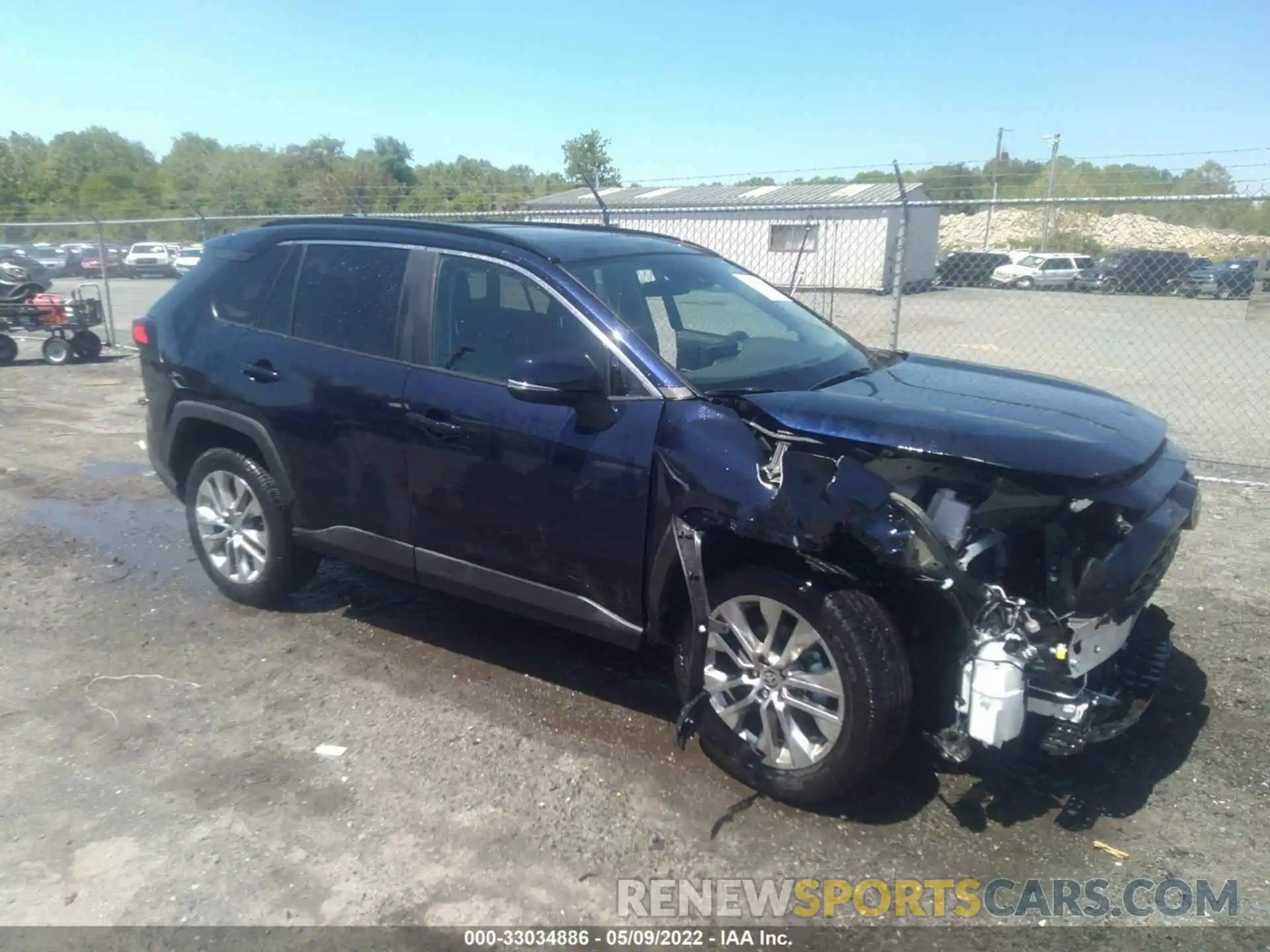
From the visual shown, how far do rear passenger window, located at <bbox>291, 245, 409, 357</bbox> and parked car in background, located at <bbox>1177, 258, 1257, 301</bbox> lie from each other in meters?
19.4

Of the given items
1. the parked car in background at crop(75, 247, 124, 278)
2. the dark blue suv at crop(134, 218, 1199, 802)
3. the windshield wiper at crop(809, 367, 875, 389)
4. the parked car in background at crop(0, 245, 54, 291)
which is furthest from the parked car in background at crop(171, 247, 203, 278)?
the windshield wiper at crop(809, 367, 875, 389)

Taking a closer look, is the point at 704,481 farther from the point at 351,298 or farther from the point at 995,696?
the point at 351,298

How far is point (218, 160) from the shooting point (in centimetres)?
5959

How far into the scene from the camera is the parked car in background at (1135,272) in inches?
824

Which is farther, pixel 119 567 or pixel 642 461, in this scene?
pixel 119 567

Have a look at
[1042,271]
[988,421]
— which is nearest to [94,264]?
[1042,271]

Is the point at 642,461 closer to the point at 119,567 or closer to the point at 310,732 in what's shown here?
the point at 310,732

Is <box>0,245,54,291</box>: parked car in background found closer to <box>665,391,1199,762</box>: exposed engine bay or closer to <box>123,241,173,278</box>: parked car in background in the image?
<box>123,241,173,278</box>: parked car in background

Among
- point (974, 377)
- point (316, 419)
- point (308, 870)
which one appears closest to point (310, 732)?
point (308, 870)

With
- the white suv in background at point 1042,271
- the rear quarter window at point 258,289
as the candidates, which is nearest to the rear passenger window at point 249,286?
the rear quarter window at point 258,289

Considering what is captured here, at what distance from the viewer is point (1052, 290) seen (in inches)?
848

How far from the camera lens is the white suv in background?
24.3 meters

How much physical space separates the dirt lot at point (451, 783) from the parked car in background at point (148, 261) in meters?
33.3

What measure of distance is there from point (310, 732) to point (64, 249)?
3726cm
